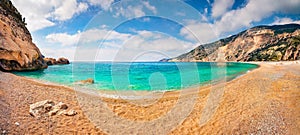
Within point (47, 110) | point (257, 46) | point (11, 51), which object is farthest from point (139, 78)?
point (257, 46)

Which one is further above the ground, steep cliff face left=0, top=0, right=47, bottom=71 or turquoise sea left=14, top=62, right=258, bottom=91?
steep cliff face left=0, top=0, right=47, bottom=71

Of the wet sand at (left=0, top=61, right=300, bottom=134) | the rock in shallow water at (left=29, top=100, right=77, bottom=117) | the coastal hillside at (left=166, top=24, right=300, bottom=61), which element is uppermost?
the coastal hillside at (left=166, top=24, right=300, bottom=61)

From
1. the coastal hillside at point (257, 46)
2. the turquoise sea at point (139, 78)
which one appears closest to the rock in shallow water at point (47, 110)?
the turquoise sea at point (139, 78)

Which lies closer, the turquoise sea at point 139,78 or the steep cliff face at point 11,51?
the turquoise sea at point 139,78

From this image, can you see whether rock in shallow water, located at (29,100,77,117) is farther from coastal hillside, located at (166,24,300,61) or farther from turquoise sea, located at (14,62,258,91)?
coastal hillside, located at (166,24,300,61)

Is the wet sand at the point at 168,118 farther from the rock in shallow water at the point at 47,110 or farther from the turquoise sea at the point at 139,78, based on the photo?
the turquoise sea at the point at 139,78

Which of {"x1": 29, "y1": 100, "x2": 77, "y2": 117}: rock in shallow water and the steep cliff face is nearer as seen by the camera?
{"x1": 29, "y1": 100, "x2": 77, "y2": 117}: rock in shallow water

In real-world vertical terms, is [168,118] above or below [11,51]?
below

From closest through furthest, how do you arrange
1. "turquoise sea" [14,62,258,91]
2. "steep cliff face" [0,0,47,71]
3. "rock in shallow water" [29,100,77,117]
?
"rock in shallow water" [29,100,77,117] → "turquoise sea" [14,62,258,91] → "steep cliff face" [0,0,47,71]

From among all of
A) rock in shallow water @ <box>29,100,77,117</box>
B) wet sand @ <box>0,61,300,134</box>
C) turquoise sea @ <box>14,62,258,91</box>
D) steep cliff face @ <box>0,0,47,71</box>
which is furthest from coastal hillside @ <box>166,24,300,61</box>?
rock in shallow water @ <box>29,100,77,117</box>

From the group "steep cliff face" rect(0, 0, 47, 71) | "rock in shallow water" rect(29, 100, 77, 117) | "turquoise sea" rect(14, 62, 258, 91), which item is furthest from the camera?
"steep cliff face" rect(0, 0, 47, 71)

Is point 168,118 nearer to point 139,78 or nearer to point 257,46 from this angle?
point 139,78

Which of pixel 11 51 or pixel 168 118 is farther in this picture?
pixel 11 51

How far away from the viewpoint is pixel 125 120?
26.2ft
